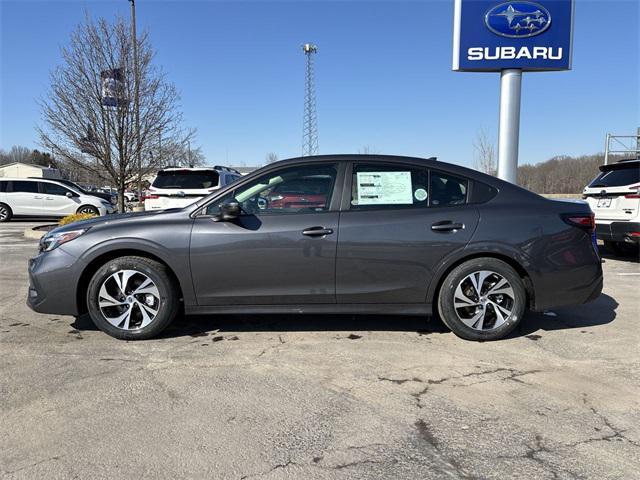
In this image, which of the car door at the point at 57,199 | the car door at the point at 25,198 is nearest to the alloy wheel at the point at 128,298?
the car door at the point at 57,199

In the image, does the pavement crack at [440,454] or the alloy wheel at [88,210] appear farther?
the alloy wheel at [88,210]

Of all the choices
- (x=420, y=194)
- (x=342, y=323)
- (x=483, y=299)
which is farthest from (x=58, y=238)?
(x=483, y=299)

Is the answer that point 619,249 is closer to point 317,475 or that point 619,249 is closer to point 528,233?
point 528,233

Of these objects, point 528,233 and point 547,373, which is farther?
point 528,233

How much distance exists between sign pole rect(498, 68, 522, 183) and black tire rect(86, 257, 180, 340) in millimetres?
8678

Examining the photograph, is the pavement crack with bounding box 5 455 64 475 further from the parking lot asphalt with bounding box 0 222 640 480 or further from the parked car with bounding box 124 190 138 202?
the parked car with bounding box 124 190 138 202

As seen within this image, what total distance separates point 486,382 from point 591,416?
689 millimetres

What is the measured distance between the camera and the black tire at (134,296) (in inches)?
167

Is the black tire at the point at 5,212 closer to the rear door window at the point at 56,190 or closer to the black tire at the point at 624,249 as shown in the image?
the rear door window at the point at 56,190

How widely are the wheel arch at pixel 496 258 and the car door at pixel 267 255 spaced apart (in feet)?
2.98

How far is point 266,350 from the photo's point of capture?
4.12 metres

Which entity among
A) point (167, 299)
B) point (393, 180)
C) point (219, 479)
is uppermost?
point (393, 180)

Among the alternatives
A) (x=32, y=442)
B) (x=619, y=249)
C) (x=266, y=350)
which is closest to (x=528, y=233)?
(x=266, y=350)

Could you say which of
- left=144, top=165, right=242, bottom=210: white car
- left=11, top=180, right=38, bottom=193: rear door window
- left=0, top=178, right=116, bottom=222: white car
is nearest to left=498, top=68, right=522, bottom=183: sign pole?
left=144, top=165, right=242, bottom=210: white car
